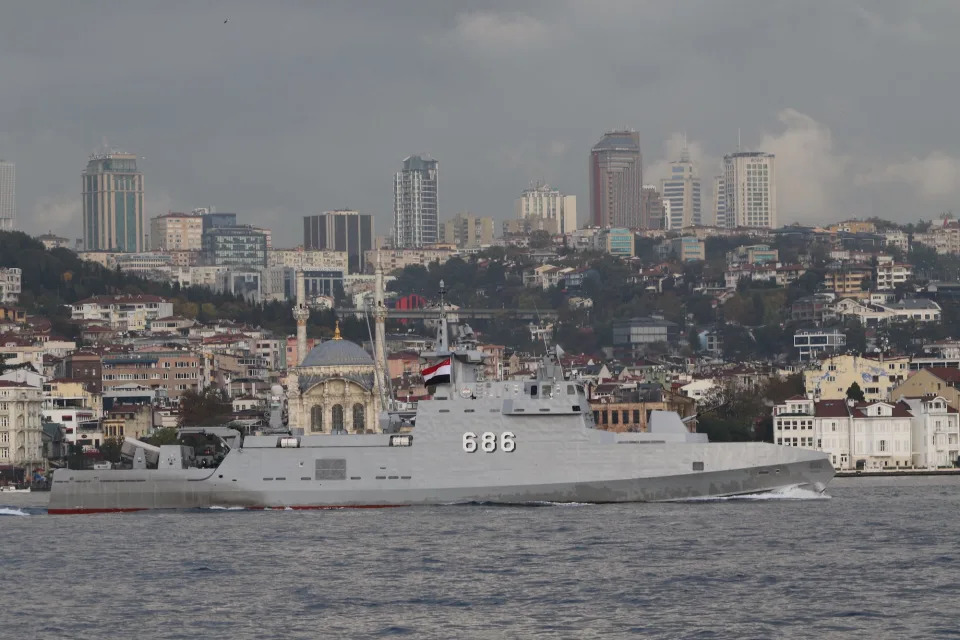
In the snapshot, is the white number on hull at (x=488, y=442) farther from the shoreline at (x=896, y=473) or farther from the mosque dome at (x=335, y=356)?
the mosque dome at (x=335, y=356)

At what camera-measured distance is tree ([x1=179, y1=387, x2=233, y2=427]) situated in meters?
104

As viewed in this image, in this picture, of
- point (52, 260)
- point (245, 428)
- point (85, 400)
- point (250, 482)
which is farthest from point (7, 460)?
point (52, 260)

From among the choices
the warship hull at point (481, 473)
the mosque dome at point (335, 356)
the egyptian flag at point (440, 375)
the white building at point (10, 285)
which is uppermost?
the white building at point (10, 285)

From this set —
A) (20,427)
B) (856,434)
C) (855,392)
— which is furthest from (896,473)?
(20,427)

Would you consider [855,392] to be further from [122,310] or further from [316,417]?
[122,310]

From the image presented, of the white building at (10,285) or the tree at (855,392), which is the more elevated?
the white building at (10,285)

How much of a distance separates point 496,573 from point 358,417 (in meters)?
68.4

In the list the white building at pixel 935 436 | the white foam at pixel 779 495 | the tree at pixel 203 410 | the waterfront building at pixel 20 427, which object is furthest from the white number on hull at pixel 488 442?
the tree at pixel 203 410

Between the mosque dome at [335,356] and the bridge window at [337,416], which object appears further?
the mosque dome at [335,356]

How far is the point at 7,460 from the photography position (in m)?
97.2

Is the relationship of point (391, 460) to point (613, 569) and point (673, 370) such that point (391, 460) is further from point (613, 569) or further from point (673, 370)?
point (673, 370)

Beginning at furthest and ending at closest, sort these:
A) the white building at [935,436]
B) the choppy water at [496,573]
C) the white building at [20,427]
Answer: the white building at [20,427] < the white building at [935,436] < the choppy water at [496,573]

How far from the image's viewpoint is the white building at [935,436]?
8962cm

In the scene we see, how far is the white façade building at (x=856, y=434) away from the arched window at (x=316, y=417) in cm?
2699
